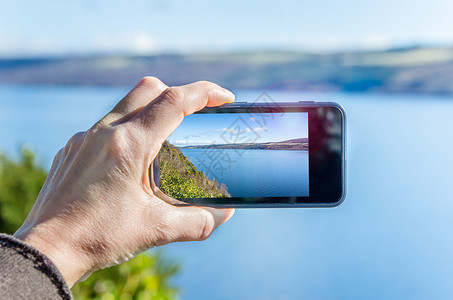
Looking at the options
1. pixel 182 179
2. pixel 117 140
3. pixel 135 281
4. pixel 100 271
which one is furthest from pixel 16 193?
pixel 117 140

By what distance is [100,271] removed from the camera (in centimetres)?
301

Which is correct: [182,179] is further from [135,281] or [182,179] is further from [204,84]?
[135,281]

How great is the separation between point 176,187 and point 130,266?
2.05 m

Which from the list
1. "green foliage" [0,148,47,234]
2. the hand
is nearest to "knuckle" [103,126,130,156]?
the hand

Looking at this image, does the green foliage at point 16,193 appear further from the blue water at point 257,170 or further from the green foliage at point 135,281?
the blue water at point 257,170

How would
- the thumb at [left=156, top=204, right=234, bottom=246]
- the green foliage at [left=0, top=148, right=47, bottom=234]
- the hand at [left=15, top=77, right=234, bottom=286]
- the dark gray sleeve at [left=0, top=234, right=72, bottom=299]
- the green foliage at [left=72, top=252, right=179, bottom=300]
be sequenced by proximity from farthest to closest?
1. the green foliage at [left=0, top=148, right=47, bottom=234]
2. the green foliage at [left=72, top=252, right=179, bottom=300]
3. the thumb at [left=156, top=204, right=234, bottom=246]
4. the hand at [left=15, top=77, right=234, bottom=286]
5. the dark gray sleeve at [left=0, top=234, right=72, bottom=299]

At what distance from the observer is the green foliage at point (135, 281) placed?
9.84 feet

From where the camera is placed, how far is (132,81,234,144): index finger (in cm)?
116

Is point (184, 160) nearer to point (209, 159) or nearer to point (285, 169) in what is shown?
point (209, 159)

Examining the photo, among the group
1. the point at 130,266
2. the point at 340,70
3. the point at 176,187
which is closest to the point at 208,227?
the point at 176,187

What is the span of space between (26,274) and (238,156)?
63cm

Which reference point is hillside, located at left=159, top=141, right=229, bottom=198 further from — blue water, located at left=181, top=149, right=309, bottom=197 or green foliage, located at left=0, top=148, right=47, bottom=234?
green foliage, located at left=0, top=148, right=47, bottom=234

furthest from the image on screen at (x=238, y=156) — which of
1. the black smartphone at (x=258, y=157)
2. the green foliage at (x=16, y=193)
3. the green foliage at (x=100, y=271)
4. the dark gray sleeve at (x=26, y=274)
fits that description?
the green foliage at (x=16, y=193)

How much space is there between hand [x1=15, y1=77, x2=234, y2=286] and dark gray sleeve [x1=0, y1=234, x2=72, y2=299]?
83 millimetres
